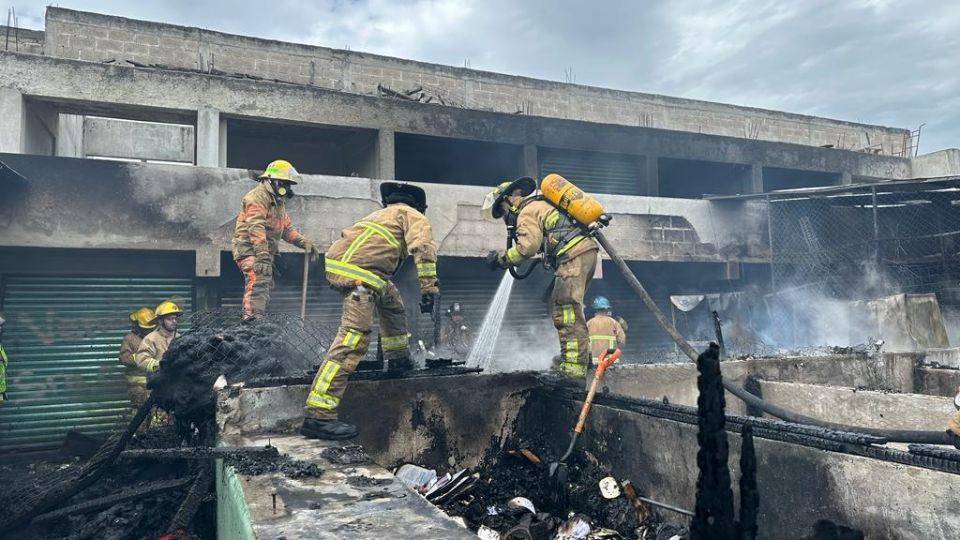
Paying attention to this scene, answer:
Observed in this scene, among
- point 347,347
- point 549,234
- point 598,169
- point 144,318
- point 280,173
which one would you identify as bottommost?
point 347,347

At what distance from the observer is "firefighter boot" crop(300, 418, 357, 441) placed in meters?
3.61

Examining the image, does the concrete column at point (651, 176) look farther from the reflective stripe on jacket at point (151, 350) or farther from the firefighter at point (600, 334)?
the reflective stripe on jacket at point (151, 350)

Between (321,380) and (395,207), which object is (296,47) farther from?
(321,380)

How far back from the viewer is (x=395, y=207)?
4.52m

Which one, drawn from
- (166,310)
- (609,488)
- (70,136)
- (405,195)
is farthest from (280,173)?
(70,136)

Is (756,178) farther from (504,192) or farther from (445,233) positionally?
(504,192)

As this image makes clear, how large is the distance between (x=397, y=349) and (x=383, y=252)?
84 centimetres

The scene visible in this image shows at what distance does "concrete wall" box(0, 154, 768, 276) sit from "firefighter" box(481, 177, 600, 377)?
386 centimetres

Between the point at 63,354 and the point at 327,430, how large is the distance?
6476mm

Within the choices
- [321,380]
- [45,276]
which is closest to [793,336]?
[321,380]

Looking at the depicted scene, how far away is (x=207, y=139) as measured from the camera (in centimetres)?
891

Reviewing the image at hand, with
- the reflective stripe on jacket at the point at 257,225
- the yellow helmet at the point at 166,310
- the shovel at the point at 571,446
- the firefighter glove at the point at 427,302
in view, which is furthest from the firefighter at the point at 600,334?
the yellow helmet at the point at 166,310

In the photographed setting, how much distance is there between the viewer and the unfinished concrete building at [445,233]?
3730mm

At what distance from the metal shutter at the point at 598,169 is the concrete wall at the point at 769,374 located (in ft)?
20.8
